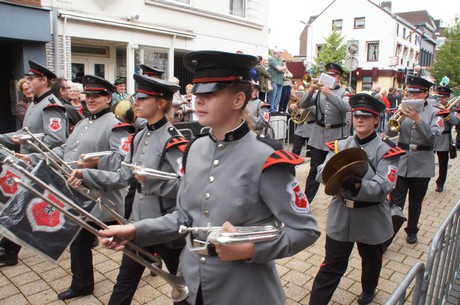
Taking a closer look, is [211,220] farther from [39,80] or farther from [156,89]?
[39,80]

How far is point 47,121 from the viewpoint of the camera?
477cm

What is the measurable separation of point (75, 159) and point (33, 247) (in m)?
1.65

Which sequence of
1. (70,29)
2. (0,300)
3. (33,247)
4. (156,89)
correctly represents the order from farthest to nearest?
(70,29) → (0,300) → (156,89) → (33,247)

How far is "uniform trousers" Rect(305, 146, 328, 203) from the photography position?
694 centimetres

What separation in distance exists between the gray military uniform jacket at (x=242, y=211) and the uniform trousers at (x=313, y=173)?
4.78 metres

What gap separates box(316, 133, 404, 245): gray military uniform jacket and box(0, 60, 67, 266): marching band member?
10.5 feet

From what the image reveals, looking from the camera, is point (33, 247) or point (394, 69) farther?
point (394, 69)

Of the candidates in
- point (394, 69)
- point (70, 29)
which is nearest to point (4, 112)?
point (70, 29)

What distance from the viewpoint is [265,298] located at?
2178 millimetres

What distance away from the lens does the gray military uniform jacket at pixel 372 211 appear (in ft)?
11.6

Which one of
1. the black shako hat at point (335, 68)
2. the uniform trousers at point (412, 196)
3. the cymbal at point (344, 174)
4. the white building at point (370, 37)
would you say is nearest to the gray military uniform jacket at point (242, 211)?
the cymbal at point (344, 174)

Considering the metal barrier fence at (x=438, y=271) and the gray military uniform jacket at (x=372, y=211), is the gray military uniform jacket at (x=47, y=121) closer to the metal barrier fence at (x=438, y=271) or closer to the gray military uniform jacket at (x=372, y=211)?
the gray military uniform jacket at (x=372, y=211)

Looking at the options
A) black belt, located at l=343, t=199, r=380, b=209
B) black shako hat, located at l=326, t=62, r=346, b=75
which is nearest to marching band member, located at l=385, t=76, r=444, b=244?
black shako hat, located at l=326, t=62, r=346, b=75

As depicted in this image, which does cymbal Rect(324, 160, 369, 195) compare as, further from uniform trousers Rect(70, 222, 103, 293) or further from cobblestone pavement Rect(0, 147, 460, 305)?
uniform trousers Rect(70, 222, 103, 293)
